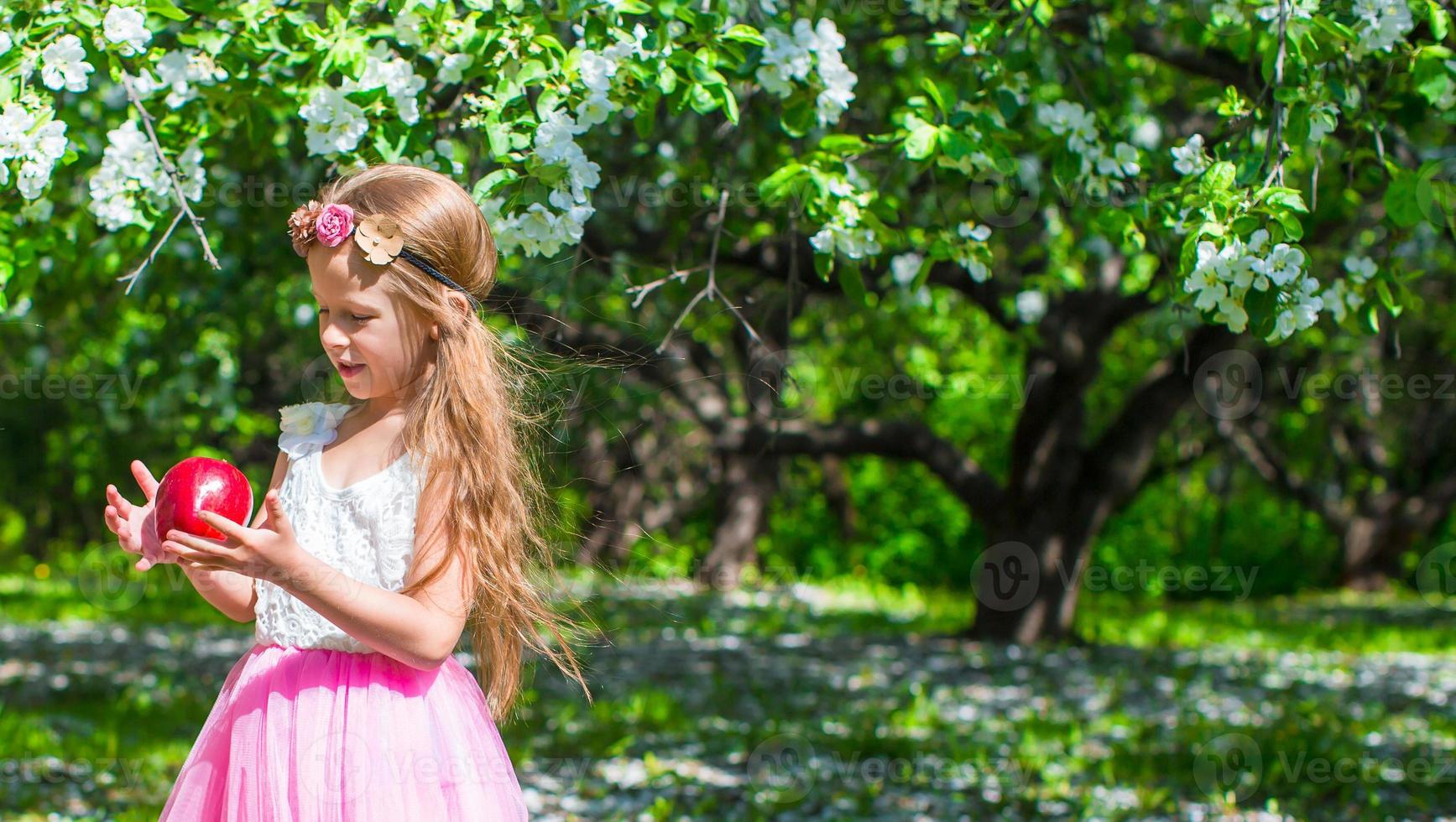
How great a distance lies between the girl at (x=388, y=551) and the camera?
76.8 inches

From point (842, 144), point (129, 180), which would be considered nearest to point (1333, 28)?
point (842, 144)

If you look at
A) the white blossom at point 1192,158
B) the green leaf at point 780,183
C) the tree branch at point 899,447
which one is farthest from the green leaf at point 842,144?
the tree branch at point 899,447

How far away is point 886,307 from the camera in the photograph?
800cm

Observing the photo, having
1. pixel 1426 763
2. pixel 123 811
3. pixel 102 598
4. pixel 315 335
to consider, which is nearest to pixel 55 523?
pixel 102 598

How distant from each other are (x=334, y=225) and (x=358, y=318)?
0.15 meters

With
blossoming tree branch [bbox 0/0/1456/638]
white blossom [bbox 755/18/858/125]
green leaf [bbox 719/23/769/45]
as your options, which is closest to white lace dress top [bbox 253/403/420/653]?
blossoming tree branch [bbox 0/0/1456/638]

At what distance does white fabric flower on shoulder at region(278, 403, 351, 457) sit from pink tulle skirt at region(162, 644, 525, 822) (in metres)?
0.33

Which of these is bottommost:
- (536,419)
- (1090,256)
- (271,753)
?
(271,753)

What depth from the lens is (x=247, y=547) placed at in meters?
1.69

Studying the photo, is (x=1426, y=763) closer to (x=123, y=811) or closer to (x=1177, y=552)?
(x=123, y=811)

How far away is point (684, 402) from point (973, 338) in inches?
178

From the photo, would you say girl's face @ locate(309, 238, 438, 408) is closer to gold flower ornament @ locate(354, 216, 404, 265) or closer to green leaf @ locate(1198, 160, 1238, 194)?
gold flower ornament @ locate(354, 216, 404, 265)

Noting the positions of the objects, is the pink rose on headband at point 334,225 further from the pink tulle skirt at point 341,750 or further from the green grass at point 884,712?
the green grass at point 884,712

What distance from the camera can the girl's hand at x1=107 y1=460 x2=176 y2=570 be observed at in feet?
6.44
